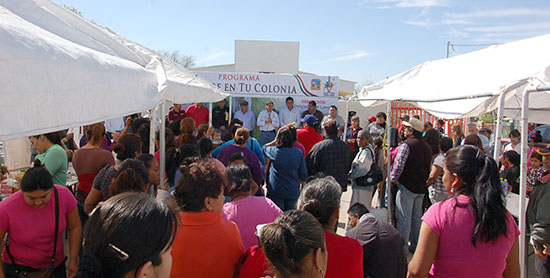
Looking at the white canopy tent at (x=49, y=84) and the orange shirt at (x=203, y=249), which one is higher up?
the white canopy tent at (x=49, y=84)

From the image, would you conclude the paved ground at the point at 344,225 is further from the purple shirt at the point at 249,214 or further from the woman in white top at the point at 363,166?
the purple shirt at the point at 249,214

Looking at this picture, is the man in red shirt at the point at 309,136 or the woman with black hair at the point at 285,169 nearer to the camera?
the woman with black hair at the point at 285,169

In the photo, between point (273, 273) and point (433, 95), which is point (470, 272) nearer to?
A: point (273, 273)

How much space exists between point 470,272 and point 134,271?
6.10 ft

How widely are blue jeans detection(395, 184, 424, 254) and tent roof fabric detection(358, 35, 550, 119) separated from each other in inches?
45.0

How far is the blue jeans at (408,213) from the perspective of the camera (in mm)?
5344

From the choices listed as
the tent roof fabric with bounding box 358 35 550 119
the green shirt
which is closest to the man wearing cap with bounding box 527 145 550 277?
the tent roof fabric with bounding box 358 35 550 119

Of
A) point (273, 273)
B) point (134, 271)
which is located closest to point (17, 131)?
point (134, 271)

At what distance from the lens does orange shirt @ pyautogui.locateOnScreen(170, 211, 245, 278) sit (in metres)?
2.12

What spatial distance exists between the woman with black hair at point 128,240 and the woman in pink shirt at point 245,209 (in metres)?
1.50

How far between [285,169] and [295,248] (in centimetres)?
347

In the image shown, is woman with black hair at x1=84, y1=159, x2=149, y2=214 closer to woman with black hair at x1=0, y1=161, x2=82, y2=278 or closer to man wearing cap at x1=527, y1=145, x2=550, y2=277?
woman with black hair at x1=0, y1=161, x2=82, y2=278

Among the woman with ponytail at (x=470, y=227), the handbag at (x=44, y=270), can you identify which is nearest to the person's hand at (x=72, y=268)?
the handbag at (x=44, y=270)

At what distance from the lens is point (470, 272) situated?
2240mm
